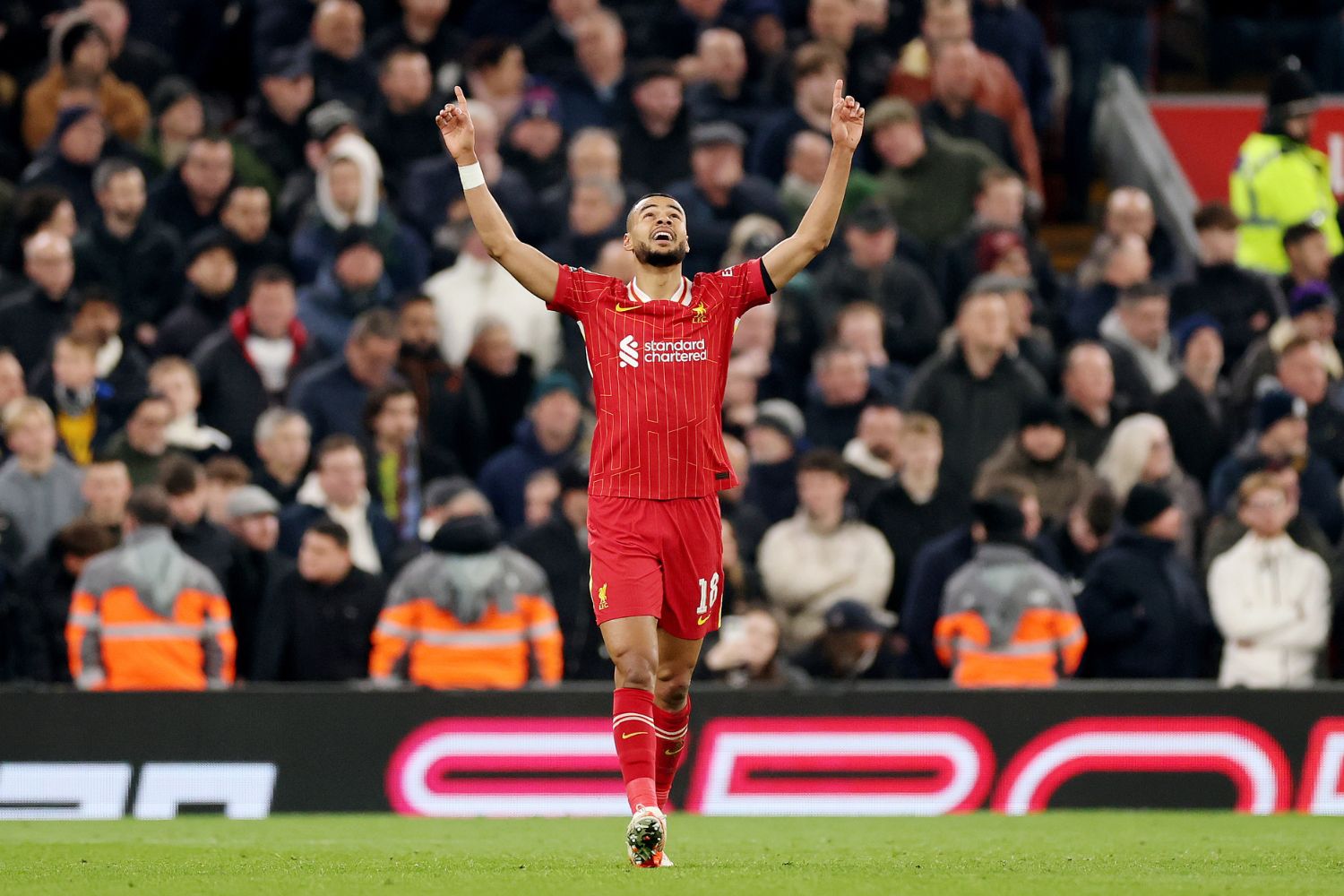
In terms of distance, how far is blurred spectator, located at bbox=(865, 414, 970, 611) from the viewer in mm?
13359

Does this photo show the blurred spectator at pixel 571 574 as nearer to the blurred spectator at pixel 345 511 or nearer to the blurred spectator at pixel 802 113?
the blurred spectator at pixel 345 511

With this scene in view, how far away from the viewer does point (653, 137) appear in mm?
16281

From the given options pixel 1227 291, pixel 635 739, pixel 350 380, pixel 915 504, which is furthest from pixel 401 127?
pixel 635 739

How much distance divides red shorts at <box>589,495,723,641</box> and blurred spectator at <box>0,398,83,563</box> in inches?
200

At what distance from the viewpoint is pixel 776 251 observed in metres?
8.77

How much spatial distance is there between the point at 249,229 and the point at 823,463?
13.7 feet

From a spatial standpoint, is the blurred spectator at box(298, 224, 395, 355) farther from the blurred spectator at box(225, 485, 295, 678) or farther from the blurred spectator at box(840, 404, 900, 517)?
the blurred spectator at box(840, 404, 900, 517)

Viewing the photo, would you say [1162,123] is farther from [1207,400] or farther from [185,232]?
[185,232]

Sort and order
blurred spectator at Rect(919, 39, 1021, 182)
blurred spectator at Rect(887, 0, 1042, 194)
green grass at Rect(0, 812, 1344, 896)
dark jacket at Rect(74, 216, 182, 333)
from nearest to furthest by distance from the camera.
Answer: green grass at Rect(0, 812, 1344, 896) → dark jacket at Rect(74, 216, 182, 333) → blurred spectator at Rect(919, 39, 1021, 182) → blurred spectator at Rect(887, 0, 1042, 194)

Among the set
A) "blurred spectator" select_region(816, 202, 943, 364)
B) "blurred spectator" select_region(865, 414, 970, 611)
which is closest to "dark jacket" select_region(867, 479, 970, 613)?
"blurred spectator" select_region(865, 414, 970, 611)

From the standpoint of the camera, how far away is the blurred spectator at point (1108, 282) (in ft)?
50.9

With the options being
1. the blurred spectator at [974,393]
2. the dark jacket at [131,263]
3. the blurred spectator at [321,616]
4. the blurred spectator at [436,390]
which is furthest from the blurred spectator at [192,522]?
the blurred spectator at [974,393]

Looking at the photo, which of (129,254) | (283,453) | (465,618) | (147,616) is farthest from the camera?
(129,254)

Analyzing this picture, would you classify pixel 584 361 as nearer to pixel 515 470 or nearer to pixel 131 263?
pixel 515 470
